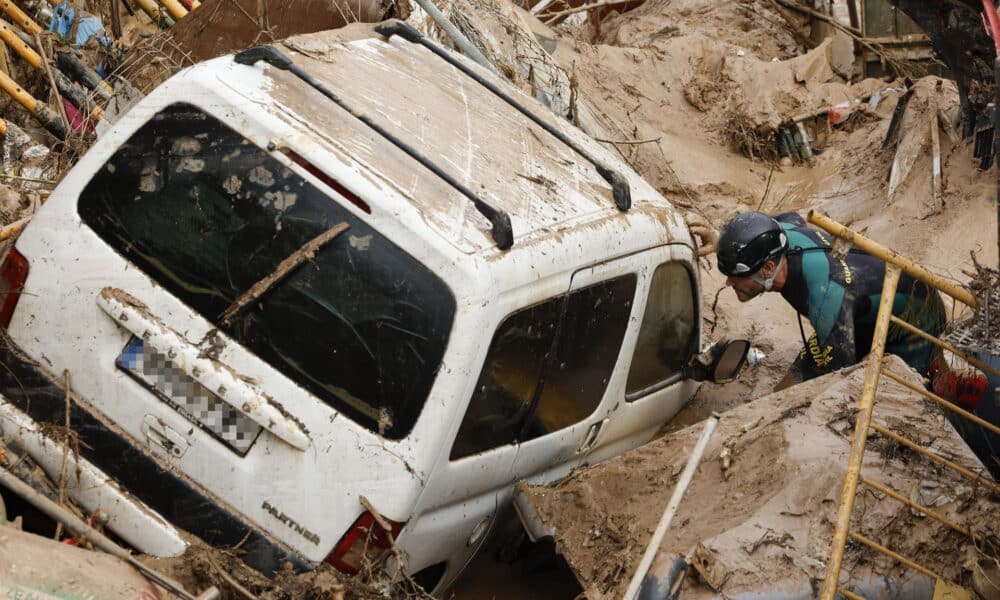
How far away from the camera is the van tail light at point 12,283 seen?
3.71 metres

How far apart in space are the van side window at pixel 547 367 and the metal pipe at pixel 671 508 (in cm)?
43

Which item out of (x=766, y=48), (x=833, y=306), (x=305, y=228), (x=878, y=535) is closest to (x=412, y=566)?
(x=305, y=228)

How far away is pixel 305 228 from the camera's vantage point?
3.54 meters

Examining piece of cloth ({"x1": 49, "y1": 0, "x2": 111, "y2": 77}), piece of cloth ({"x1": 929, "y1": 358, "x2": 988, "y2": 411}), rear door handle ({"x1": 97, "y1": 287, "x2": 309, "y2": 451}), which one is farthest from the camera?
piece of cloth ({"x1": 49, "y1": 0, "x2": 111, "y2": 77})

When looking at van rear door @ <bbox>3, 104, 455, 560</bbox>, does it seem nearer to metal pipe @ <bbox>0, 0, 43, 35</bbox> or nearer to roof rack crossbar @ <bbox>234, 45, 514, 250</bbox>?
roof rack crossbar @ <bbox>234, 45, 514, 250</bbox>

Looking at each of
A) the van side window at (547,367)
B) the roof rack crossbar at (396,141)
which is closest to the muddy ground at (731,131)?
the van side window at (547,367)

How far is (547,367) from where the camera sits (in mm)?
3982

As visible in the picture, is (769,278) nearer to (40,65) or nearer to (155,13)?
(40,65)

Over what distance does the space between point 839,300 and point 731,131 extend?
16.7 feet

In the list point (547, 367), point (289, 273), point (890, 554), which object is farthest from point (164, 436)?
point (890, 554)

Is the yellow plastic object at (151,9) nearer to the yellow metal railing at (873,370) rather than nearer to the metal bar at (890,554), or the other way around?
the yellow metal railing at (873,370)

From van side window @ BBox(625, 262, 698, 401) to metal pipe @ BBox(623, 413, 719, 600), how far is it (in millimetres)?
383

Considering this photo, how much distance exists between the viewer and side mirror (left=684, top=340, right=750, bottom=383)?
506 centimetres

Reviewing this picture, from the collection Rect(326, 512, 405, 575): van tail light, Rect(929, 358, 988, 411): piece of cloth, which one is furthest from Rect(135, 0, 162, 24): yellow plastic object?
Rect(929, 358, 988, 411): piece of cloth
